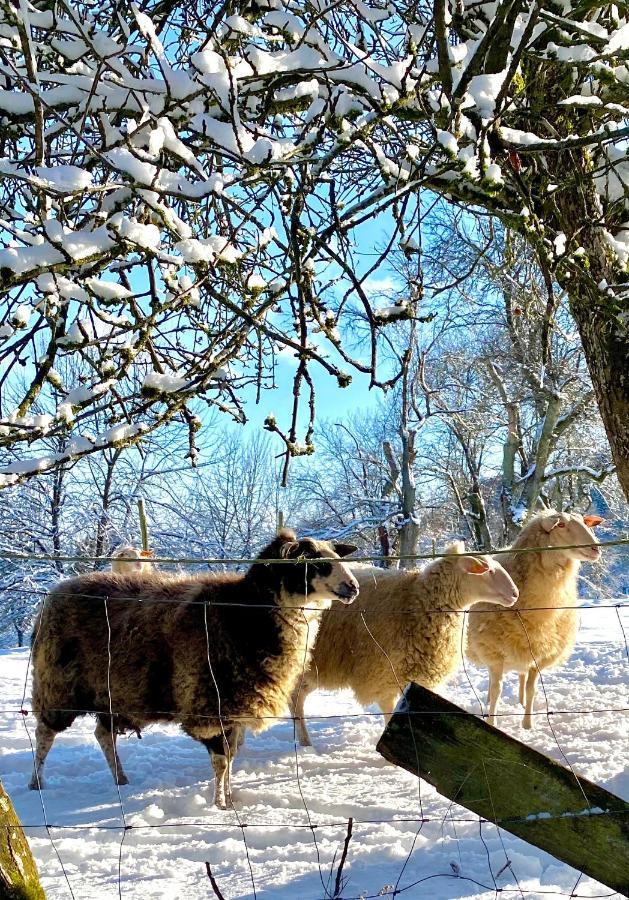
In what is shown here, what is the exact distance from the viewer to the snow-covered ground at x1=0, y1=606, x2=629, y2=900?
12.0 feet

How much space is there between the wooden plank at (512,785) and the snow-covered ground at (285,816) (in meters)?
0.40

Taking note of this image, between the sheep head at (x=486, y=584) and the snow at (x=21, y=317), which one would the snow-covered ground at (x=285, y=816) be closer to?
the sheep head at (x=486, y=584)

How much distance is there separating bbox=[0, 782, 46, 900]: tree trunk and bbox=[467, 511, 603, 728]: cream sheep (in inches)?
205

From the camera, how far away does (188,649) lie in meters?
5.63

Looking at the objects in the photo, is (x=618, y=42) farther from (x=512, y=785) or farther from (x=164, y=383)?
(x=512, y=785)

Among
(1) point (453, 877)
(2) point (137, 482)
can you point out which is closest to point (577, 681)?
(1) point (453, 877)

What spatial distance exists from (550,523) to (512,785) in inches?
203

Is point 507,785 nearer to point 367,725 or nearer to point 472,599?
point 472,599

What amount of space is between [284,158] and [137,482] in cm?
2577

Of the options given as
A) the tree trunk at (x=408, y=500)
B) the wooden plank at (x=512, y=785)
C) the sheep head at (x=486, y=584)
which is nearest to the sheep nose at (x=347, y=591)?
the sheep head at (x=486, y=584)

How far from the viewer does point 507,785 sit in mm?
2922

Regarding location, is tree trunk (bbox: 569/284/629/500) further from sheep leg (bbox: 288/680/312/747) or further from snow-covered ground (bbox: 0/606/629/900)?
sheep leg (bbox: 288/680/312/747)

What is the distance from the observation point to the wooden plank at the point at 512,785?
283 cm

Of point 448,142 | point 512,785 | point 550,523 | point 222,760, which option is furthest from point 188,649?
point 448,142
